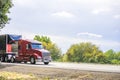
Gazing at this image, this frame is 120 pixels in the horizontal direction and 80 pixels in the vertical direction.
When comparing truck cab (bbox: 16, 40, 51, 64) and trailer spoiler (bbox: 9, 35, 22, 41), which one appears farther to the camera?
trailer spoiler (bbox: 9, 35, 22, 41)

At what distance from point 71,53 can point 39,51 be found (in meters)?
61.2

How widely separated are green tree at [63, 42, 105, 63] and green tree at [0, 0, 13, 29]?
55.8 meters

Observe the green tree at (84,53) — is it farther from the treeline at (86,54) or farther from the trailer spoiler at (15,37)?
the trailer spoiler at (15,37)

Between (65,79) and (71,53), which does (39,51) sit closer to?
(65,79)

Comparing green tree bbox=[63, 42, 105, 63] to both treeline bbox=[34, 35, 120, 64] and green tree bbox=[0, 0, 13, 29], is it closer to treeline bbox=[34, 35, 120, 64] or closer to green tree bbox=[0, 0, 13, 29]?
treeline bbox=[34, 35, 120, 64]

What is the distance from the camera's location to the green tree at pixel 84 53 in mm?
95956

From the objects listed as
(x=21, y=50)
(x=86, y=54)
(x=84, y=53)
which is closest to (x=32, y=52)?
(x=21, y=50)

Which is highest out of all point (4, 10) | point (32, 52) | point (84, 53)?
point (4, 10)

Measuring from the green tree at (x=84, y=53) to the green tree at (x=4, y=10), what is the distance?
183 feet

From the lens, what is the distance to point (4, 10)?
1544 inches

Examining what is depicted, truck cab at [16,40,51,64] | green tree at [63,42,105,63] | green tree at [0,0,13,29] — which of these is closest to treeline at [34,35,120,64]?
green tree at [63,42,105,63]

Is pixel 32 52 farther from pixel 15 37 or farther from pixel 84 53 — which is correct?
pixel 84 53

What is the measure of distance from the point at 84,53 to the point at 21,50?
5804cm

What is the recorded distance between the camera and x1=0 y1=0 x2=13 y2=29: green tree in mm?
38013
